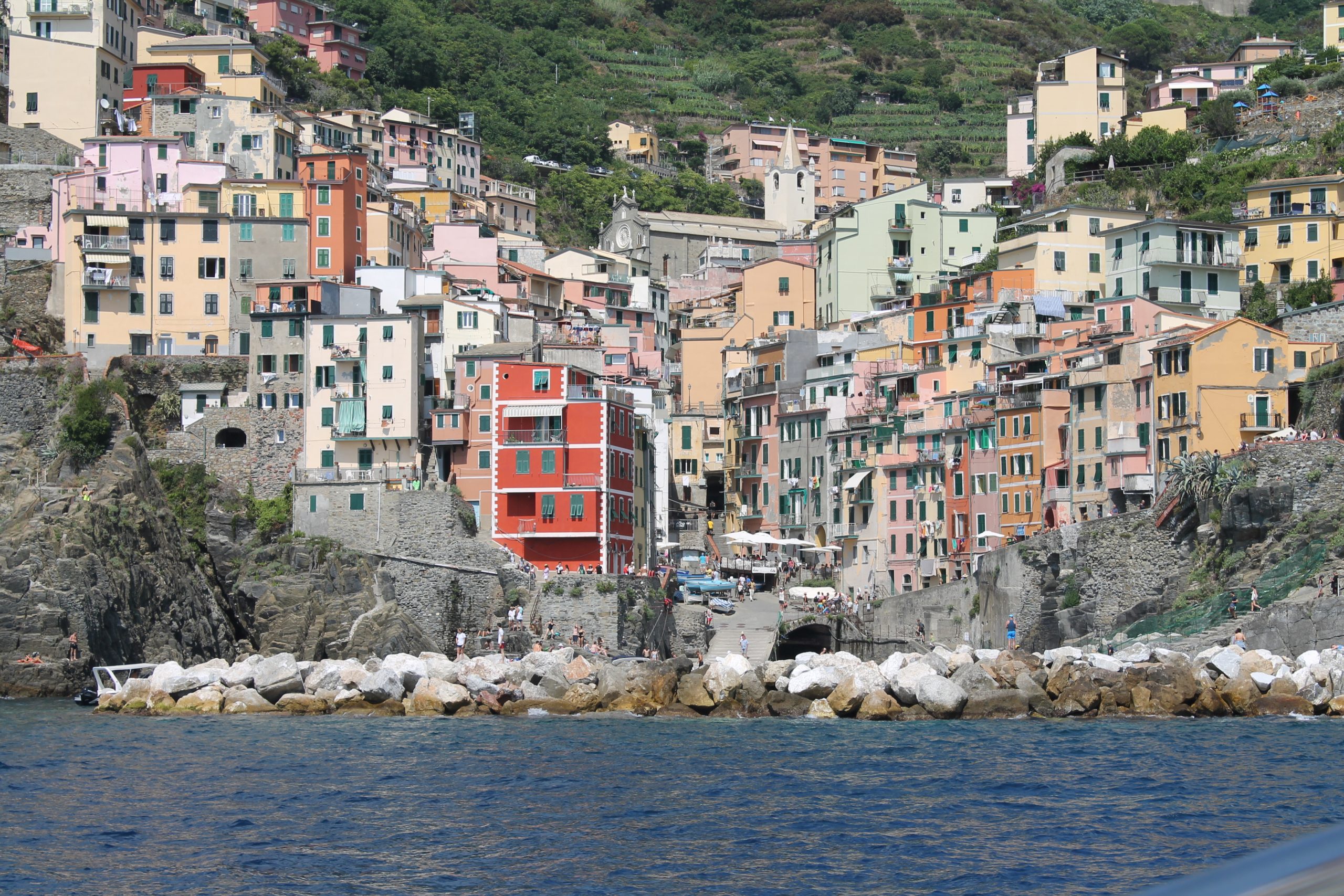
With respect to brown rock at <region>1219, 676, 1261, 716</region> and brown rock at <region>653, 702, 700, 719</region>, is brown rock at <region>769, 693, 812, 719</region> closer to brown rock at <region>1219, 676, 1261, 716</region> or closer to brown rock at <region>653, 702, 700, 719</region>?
brown rock at <region>653, 702, 700, 719</region>

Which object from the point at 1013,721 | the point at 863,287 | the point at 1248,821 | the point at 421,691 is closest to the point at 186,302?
the point at 421,691

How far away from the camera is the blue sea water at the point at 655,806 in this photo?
23.2m

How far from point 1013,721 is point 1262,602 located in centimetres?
1005

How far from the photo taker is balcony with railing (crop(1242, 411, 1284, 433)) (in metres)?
56.8

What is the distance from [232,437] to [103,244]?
1028 cm

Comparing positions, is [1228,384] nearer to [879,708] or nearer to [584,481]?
[879,708]

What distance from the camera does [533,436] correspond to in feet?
210

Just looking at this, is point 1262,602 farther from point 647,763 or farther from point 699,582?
point 699,582

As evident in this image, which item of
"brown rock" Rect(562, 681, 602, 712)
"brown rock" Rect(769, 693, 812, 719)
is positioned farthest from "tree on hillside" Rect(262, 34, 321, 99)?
"brown rock" Rect(769, 693, 812, 719)

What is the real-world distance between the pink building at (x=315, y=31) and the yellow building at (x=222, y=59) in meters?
25.8

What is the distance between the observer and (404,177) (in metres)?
102

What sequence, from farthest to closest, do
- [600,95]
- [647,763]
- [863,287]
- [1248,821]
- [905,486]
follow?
[600,95]
[863,287]
[905,486]
[647,763]
[1248,821]

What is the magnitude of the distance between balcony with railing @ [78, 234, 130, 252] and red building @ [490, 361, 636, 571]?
1742 cm

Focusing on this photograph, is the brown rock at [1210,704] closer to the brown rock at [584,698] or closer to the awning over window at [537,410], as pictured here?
the brown rock at [584,698]
